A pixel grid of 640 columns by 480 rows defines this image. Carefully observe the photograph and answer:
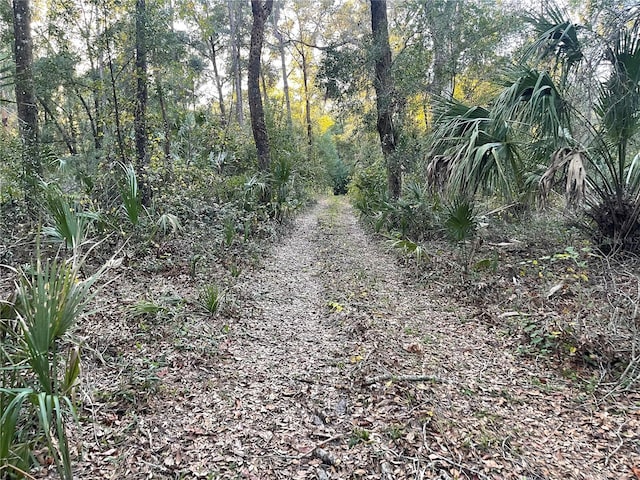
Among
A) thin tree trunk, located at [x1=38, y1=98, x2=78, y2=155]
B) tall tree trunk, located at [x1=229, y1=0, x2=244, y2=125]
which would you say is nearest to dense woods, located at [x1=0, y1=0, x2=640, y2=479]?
thin tree trunk, located at [x1=38, y1=98, x2=78, y2=155]

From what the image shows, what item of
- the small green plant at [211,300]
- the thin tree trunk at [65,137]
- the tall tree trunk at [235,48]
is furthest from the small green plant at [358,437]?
the tall tree trunk at [235,48]

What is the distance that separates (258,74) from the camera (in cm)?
889

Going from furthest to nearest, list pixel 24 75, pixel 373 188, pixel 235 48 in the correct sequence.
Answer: pixel 235 48
pixel 373 188
pixel 24 75

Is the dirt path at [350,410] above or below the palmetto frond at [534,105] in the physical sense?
below

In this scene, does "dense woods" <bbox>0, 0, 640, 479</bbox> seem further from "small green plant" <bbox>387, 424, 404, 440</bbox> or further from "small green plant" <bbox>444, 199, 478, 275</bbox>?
"small green plant" <bbox>387, 424, 404, 440</bbox>

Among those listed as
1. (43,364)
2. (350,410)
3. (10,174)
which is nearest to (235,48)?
(10,174)

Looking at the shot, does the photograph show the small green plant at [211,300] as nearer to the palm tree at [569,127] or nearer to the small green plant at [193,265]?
the small green plant at [193,265]

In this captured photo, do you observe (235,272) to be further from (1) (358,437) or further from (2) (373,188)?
(2) (373,188)

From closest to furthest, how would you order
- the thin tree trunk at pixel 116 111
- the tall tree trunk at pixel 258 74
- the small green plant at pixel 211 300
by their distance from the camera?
the small green plant at pixel 211 300 < the thin tree trunk at pixel 116 111 < the tall tree trunk at pixel 258 74

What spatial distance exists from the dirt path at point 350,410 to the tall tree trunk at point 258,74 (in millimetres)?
5812

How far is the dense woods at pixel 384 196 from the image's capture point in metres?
2.15

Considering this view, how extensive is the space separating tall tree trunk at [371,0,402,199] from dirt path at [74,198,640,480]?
568 cm

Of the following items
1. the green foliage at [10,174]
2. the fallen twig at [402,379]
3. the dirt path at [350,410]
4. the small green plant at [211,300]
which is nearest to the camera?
the dirt path at [350,410]

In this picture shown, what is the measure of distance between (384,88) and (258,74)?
3.08m
